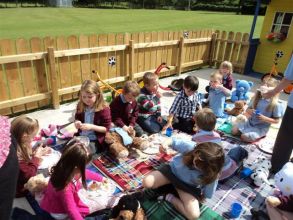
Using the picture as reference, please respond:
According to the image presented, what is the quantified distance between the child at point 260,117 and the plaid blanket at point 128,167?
1471 mm

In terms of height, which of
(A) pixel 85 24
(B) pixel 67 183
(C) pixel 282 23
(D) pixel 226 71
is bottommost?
(A) pixel 85 24

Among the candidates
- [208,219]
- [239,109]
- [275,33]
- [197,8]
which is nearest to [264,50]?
[275,33]

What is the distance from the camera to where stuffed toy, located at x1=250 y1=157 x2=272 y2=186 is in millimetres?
3328

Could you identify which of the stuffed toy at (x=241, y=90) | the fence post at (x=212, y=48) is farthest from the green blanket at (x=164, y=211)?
the fence post at (x=212, y=48)

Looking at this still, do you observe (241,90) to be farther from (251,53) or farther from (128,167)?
(128,167)

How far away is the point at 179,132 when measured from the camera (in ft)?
15.5

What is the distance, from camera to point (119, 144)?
3.78 m

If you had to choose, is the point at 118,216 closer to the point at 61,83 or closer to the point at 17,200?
the point at 17,200

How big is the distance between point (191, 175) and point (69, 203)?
4.10 ft

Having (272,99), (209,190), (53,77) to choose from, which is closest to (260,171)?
(209,190)

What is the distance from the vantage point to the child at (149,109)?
4617mm

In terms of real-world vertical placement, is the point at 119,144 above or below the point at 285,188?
below

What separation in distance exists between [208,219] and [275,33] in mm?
7416

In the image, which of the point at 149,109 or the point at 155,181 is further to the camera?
the point at 149,109
